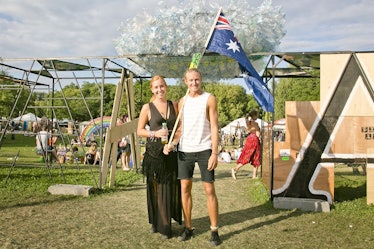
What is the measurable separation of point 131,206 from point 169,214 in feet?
6.03

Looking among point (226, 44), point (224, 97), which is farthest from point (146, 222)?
point (224, 97)

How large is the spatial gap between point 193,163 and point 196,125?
1.47 feet

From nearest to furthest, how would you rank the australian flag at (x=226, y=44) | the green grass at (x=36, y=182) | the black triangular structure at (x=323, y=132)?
1. the australian flag at (x=226, y=44)
2. the black triangular structure at (x=323, y=132)
3. the green grass at (x=36, y=182)

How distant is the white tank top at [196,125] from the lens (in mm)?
4078

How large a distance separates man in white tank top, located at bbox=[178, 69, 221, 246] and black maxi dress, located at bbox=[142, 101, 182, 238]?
0.83ft

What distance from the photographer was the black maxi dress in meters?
4.41

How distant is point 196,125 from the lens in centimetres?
409

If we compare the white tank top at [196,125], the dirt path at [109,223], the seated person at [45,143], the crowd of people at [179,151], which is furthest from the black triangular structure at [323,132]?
the seated person at [45,143]

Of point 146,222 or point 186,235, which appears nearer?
point 186,235

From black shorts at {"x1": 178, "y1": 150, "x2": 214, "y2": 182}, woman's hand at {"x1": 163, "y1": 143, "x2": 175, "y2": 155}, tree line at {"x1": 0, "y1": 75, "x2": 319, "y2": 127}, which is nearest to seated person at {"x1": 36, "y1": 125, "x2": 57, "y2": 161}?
woman's hand at {"x1": 163, "y1": 143, "x2": 175, "y2": 155}

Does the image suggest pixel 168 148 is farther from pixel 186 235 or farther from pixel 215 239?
pixel 215 239

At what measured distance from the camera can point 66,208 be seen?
5.84 metres

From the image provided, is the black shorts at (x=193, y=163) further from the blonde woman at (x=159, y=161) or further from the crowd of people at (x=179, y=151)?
the blonde woman at (x=159, y=161)

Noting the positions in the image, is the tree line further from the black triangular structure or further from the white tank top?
the white tank top
